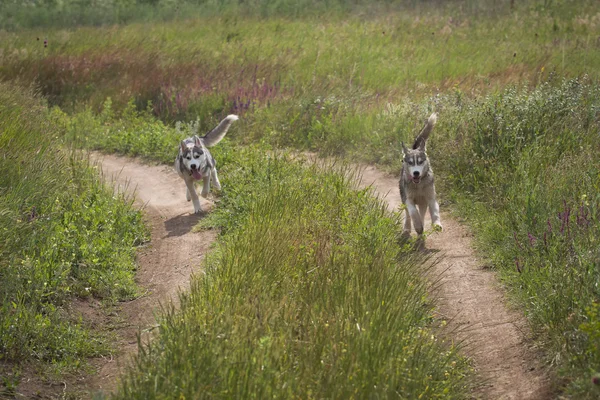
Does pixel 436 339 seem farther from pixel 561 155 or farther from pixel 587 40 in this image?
pixel 587 40

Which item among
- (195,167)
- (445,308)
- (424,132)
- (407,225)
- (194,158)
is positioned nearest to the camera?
(445,308)

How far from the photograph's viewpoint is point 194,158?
1133cm

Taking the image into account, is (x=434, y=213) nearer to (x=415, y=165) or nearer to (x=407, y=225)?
(x=407, y=225)

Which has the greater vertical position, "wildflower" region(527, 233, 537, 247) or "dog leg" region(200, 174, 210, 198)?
"wildflower" region(527, 233, 537, 247)

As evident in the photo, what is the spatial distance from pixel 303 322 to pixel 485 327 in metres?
2.01

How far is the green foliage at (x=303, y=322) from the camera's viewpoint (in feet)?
17.2

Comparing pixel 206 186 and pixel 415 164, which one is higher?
pixel 415 164

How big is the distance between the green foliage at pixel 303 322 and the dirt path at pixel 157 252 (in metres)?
0.48

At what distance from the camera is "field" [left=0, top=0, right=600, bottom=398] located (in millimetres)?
5703

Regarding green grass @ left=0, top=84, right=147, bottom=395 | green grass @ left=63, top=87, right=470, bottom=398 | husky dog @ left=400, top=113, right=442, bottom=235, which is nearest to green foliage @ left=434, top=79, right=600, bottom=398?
husky dog @ left=400, top=113, right=442, bottom=235

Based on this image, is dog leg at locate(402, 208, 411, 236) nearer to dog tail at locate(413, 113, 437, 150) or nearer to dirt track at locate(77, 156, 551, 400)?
dirt track at locate(77, 156, 551, 400)

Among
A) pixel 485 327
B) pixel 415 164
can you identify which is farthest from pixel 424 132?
pixel 485 327

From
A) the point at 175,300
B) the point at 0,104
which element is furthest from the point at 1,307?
the point at 0,104

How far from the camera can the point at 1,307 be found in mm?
7141
